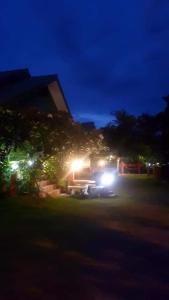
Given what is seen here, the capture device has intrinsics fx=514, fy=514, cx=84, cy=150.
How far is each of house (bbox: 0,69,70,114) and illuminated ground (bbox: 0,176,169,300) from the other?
57.6 feet

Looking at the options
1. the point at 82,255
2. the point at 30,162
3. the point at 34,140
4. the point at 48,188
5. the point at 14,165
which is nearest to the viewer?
the point at 82,255

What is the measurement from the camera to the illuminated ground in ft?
25.8

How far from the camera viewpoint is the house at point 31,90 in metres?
35.1

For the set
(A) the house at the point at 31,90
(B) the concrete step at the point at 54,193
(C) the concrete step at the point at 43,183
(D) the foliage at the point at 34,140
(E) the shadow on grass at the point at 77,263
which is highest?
(A) the house at the point at 31,90

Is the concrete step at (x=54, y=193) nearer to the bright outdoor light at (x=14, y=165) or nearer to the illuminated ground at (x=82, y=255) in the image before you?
the bright outdoor light at (x=14, y=165)

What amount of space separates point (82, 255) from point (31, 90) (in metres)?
26.1

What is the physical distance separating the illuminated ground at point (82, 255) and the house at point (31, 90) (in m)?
17.6

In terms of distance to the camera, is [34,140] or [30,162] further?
[30,162]

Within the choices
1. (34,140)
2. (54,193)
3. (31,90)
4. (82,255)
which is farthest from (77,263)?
(31,90)

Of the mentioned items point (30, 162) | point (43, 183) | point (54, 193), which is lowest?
point (54, 193)

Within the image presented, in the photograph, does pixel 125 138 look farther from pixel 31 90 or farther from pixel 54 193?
pixel 54 193

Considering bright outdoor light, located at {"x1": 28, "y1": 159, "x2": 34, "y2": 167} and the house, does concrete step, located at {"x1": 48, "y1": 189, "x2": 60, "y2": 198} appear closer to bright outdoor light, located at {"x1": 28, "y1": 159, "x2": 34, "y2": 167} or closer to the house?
bright outdoor light, located at {"x1": 28, "y1": 159, "x2": 34, "y2": 167}

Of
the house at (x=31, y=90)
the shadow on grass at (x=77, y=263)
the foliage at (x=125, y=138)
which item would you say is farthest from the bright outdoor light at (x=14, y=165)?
the foliage at (x=125, y=138)

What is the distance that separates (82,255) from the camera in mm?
10555
